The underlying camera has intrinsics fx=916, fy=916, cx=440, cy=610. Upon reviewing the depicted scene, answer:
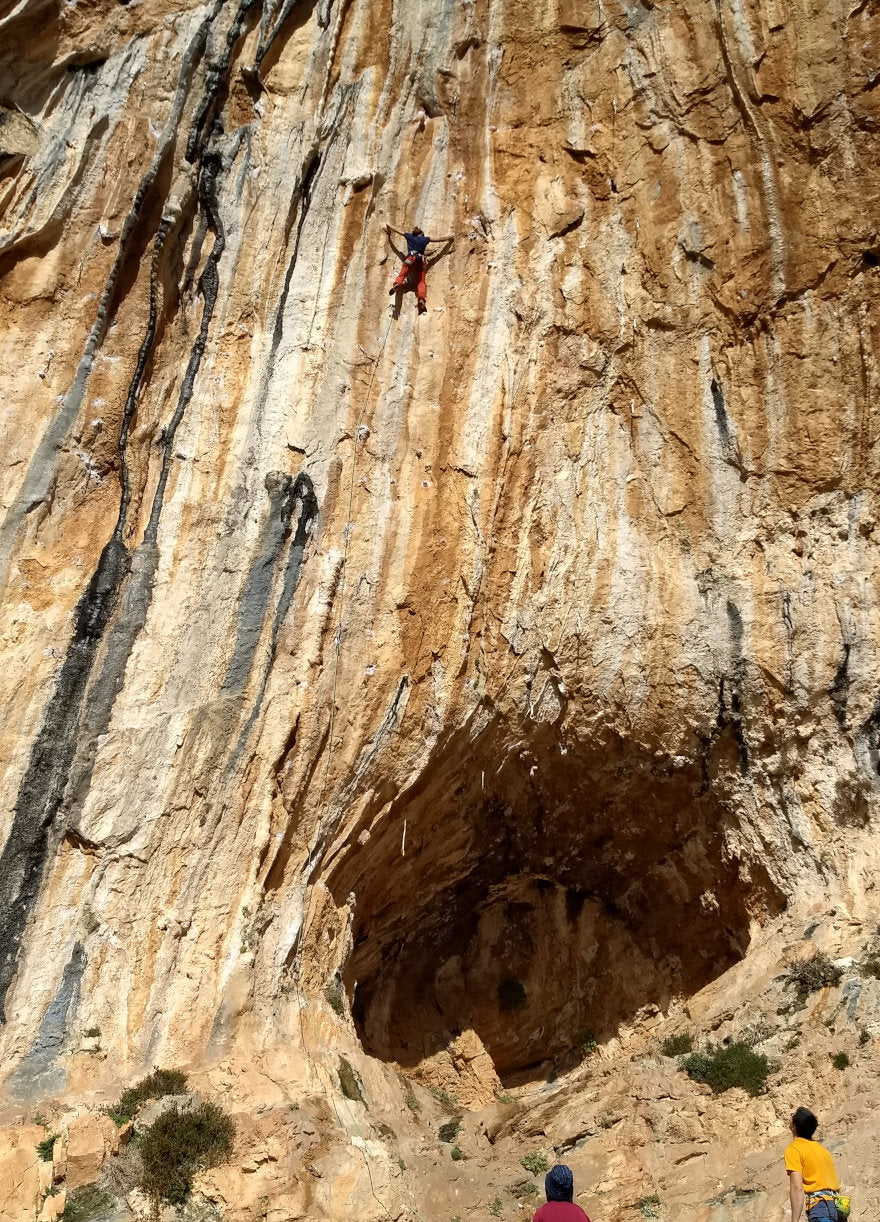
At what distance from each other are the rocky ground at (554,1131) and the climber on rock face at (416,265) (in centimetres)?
818

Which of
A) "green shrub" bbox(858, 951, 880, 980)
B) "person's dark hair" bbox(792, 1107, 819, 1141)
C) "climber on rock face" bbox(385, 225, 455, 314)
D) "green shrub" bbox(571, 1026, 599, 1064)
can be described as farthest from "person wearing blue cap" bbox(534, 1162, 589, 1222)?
"climber on rock face" bbox(385, 225, 455, 314)

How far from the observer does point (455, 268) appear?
11.3 metres

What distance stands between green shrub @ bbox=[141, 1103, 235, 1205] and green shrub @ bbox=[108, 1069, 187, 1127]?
9.1 inches

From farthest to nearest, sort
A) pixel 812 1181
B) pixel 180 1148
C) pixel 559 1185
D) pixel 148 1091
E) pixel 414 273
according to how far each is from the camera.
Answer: pixel 414 273 → pixel 148 1091 → pixel 180 1148 → pixel 812 1181 → pixel 559 1185

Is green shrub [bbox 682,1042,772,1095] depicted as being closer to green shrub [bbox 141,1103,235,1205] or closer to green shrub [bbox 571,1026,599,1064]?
green shrub [bbox 571,1026,599,1064]

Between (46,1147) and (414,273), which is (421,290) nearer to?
(414,273)

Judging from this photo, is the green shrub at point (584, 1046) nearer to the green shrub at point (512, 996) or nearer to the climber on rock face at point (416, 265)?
the green shrub at point (512, 996)

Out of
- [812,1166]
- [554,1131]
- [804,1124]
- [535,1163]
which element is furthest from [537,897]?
[812,1166]

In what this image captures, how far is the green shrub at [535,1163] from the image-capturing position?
842 cm

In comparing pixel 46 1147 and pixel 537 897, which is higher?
pixel 537 897

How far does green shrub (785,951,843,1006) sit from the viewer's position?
8.54m

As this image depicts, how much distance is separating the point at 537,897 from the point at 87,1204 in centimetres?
707

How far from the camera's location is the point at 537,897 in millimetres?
12758

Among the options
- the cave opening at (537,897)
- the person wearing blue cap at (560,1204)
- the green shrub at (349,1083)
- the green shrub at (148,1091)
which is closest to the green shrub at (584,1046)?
the cave opening at (537,897)
